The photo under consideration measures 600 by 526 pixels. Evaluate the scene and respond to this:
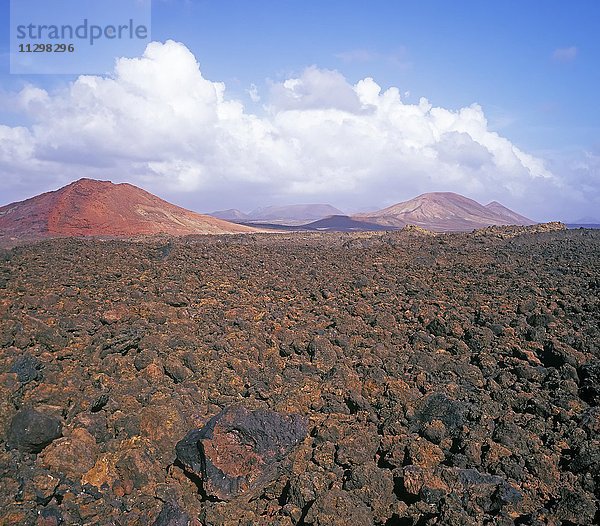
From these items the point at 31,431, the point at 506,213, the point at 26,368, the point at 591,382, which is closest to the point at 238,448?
the point at 31,431

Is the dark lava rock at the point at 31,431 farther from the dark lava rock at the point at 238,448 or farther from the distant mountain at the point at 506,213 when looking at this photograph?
the distant mountain at the point at 506,213

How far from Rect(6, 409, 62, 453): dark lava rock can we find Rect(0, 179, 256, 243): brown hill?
22.2 m

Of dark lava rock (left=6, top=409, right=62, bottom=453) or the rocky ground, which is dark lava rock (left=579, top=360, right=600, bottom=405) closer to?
the rocky ground

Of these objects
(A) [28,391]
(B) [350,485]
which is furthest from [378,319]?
(A) [28,391]

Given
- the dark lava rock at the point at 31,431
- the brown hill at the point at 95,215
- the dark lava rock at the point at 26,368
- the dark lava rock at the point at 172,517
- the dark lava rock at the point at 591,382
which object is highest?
the brown hill at the point at 95,215

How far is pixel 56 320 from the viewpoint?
6.54 m

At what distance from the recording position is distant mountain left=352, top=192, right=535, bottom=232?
68188mm

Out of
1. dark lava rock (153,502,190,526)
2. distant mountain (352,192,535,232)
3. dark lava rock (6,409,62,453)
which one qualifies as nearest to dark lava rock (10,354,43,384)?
dark lava rock (6,409,62,453)

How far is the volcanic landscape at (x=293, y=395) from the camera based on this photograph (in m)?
4.08

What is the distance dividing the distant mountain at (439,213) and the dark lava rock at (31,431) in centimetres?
5994

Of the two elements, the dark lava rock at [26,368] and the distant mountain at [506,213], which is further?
the distant mountain at [506,213]

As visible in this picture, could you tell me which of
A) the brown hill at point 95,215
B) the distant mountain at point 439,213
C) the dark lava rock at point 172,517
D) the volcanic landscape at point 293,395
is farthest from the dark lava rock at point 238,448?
the distant mountain at point 439,213

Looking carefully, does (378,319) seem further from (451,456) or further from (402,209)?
(402,209)

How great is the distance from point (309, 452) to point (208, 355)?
2.06 m
